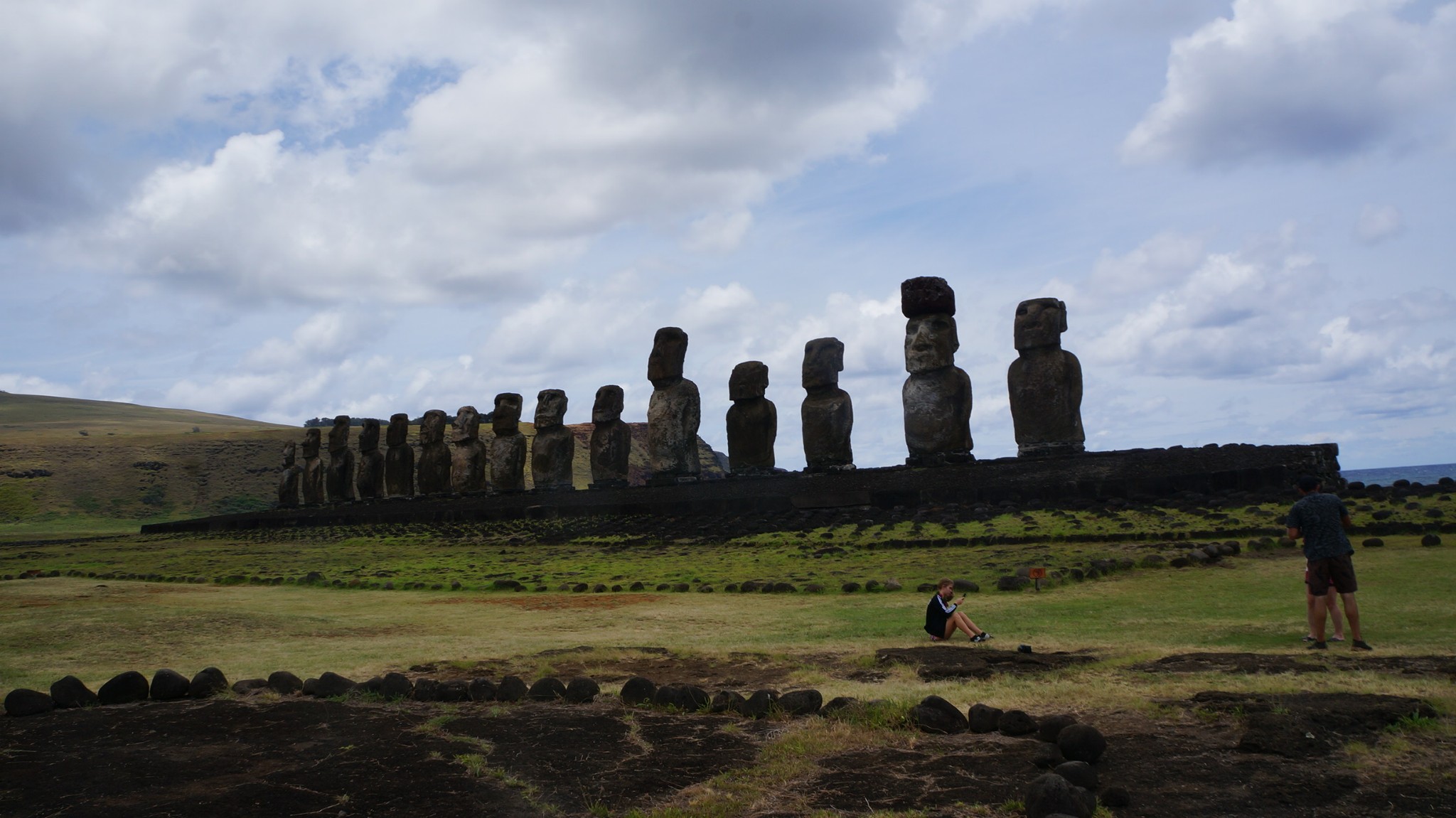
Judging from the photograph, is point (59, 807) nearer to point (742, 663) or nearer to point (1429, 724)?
point (742, 663)

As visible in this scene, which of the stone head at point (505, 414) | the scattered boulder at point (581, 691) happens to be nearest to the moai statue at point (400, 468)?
the stone head at point (505, 414)

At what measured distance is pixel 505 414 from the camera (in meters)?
29.8

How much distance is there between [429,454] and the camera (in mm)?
31578

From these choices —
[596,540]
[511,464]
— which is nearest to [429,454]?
[511,464]

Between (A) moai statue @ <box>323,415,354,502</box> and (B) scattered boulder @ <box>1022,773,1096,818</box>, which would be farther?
(A) moai statue @ <box>323,415,354,502</box>

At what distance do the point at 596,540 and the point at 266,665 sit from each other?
12509mm

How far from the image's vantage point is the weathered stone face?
19.5m

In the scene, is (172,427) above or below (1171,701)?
above

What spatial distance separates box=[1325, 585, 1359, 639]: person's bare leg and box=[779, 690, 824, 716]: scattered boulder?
3915mm

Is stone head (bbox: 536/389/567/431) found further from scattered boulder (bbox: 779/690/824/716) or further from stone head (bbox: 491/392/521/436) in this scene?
scattered boulder (bbox: 779/690/824/716)

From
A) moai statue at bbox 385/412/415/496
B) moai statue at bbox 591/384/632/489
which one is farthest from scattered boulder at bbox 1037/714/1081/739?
moai statue at bbox 385/412/415/496

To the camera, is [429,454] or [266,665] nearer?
[266,665]

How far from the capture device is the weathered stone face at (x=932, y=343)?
19531mm

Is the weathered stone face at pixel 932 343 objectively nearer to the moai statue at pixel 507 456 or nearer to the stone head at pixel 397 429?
the moai statue at pixel 507 456
